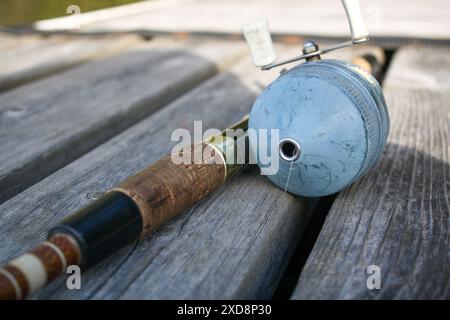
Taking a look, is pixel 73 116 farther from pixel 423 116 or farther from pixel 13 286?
pixel 423 116

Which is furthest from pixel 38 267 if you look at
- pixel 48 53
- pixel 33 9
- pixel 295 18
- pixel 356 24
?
pixel 33 9

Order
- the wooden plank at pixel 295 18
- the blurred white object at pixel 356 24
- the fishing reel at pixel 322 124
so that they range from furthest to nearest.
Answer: the wooden plank at pixel 295 18
the blurred white object at pixel 356 24
the fishing reel at pixel 322 124

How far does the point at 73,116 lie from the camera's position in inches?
70.6

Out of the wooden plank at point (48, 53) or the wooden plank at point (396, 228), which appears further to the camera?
the wooden plank at point (48, 53)

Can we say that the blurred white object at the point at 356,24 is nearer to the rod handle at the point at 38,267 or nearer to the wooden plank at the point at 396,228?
the wooden plank at the point at 396,228

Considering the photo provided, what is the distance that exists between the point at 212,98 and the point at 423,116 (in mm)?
731

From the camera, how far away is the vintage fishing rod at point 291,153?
3.20ft

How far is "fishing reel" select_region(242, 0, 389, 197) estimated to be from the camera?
1.09 m

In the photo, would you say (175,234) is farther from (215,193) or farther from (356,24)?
(356,24)

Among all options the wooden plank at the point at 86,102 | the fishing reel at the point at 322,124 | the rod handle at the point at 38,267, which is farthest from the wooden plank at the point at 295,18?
the rod handle at the point at 38,267

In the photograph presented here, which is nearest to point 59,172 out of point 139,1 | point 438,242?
point 438,242

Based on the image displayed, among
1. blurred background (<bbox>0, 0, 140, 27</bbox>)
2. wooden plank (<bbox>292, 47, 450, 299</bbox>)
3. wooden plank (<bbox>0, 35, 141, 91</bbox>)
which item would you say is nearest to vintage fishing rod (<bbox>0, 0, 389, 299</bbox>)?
wooden plank (<bbox>292, 47, 450, 299</bbox>)

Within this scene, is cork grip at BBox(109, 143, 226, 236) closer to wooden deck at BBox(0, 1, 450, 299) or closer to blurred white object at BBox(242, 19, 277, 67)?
wooden deck at BBox(0, 1, 450, 299)

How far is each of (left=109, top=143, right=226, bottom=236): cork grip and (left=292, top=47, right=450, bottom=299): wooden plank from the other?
27 cm
